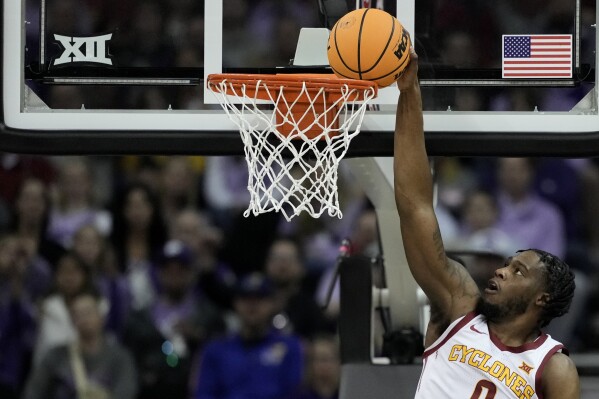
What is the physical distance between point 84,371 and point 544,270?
346 cm

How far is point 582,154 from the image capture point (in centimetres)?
405

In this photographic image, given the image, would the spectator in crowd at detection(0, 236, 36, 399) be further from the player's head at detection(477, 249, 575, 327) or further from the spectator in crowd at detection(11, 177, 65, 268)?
the player's head at detection(477, 249, 575, 327)

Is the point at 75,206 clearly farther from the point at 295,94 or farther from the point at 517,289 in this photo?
the point at 517,289

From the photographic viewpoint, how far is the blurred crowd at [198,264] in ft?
22.0

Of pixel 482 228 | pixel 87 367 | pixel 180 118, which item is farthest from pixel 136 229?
pixel 180 118

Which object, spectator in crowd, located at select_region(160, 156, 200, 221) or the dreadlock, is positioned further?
spectator in crowd, located at select_region(160, 156, 200, 221)

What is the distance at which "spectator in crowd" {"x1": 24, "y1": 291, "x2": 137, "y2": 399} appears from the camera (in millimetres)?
6707

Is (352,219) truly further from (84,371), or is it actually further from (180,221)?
(84,371)

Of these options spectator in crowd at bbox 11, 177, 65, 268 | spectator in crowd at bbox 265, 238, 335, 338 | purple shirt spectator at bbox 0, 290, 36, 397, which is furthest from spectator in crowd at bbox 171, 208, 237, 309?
purple shirt spectator at bbox 0, 290, 36, 397

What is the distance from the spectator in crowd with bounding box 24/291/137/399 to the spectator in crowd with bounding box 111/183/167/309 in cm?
46

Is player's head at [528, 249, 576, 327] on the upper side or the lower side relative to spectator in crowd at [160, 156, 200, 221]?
lower

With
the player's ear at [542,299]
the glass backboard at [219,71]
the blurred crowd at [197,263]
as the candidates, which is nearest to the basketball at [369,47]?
the glass backboard at [219,71]

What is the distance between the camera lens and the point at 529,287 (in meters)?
4.08

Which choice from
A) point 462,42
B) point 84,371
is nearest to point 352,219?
point 84,371
